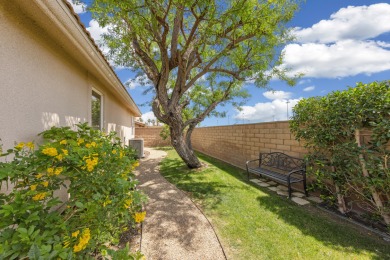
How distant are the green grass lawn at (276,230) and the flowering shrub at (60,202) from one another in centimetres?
179

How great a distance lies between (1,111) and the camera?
192 centimetres

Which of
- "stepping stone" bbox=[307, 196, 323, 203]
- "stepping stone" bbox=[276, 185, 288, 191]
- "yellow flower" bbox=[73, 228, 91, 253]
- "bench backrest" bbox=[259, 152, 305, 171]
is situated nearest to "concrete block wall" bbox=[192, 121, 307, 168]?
"bench backrest" bbox=[259, 152, 305, 171]

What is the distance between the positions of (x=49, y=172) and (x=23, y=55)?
1648 mm

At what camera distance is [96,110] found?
5.55 meters

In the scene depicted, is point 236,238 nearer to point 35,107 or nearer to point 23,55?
point 35,107

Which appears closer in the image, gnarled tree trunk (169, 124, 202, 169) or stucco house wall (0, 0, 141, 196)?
stucco house wall (0, 0, 141, 196)

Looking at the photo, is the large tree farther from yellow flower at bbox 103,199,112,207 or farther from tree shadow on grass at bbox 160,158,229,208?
yellow flower at bbox 103,199,112,207

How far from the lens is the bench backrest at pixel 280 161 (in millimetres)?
4975

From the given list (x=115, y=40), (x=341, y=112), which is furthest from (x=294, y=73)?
(x=115, y=40)

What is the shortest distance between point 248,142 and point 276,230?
15.1 ft

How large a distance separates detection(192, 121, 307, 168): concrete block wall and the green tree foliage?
1000mm

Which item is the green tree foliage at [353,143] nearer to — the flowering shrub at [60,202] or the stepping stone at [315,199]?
the stepping stone at [315,199]

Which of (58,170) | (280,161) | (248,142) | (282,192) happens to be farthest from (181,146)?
(58,170)

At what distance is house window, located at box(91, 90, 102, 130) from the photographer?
530cm
